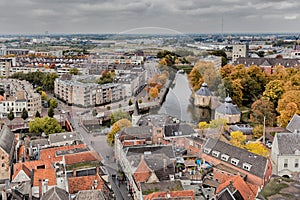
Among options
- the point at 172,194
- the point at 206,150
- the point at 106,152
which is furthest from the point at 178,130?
the point at 172,194

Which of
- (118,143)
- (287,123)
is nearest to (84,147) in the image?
(118,143)

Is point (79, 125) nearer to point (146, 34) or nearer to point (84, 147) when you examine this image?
point (84, 147)

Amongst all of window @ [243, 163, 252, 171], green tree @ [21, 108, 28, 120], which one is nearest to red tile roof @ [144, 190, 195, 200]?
window @ [243, 163, 252, 171]

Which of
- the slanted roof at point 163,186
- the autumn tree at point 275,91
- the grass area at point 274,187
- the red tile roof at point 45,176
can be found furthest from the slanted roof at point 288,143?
the autumn tree at point 275,91

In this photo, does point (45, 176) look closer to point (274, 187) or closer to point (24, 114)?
point (274, 187)

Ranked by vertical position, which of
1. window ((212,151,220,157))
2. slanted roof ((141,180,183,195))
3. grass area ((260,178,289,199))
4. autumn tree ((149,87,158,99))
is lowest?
window ((212,151,220,157))

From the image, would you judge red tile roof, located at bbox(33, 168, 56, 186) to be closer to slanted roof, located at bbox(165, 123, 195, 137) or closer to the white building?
slanted roof, located at bbox(165, 123, 195, 137)
